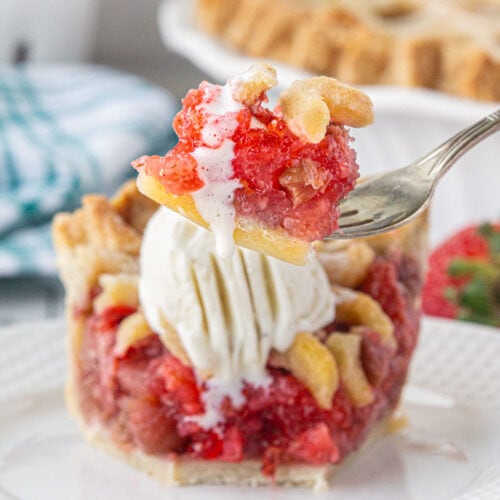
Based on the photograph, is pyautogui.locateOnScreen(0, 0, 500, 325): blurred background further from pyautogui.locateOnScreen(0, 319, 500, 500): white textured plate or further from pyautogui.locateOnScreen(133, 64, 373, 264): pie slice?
pyautogui.locateOnScreen(133, 64, 373, 264): pie slice

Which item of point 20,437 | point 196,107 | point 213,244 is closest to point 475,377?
point 213,244

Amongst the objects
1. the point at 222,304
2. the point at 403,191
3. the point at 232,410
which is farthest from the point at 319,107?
the point at 232,410

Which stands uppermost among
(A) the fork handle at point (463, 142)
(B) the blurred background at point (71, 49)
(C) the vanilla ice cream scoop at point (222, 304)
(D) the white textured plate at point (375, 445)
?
(A) the fork handle at point (463, 142)

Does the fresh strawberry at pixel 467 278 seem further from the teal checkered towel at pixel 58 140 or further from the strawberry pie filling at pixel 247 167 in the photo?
the strawberry pie filling at pixel 247 167

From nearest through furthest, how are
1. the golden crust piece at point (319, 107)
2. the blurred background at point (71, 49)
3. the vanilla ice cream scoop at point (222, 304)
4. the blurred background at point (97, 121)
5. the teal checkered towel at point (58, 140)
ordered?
the golden crust piece at point (319, 107)
the vanilla ice cream scoop at point (222, 304)
the blurred background at point (71, 49)
the blurred background at point (97, 121)
the teal checkered towel at point (58, 140)

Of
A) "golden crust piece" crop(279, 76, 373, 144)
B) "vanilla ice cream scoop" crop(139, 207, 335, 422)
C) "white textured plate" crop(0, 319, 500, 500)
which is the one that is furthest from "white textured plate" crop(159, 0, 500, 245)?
"golden crust piece" crop(279, 76, 373, 144)

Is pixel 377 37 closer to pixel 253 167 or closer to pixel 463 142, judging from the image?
pixel 463 142

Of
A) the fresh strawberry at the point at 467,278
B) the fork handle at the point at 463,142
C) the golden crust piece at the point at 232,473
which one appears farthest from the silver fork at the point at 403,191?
the fresh strawberry at the point at 467,278
